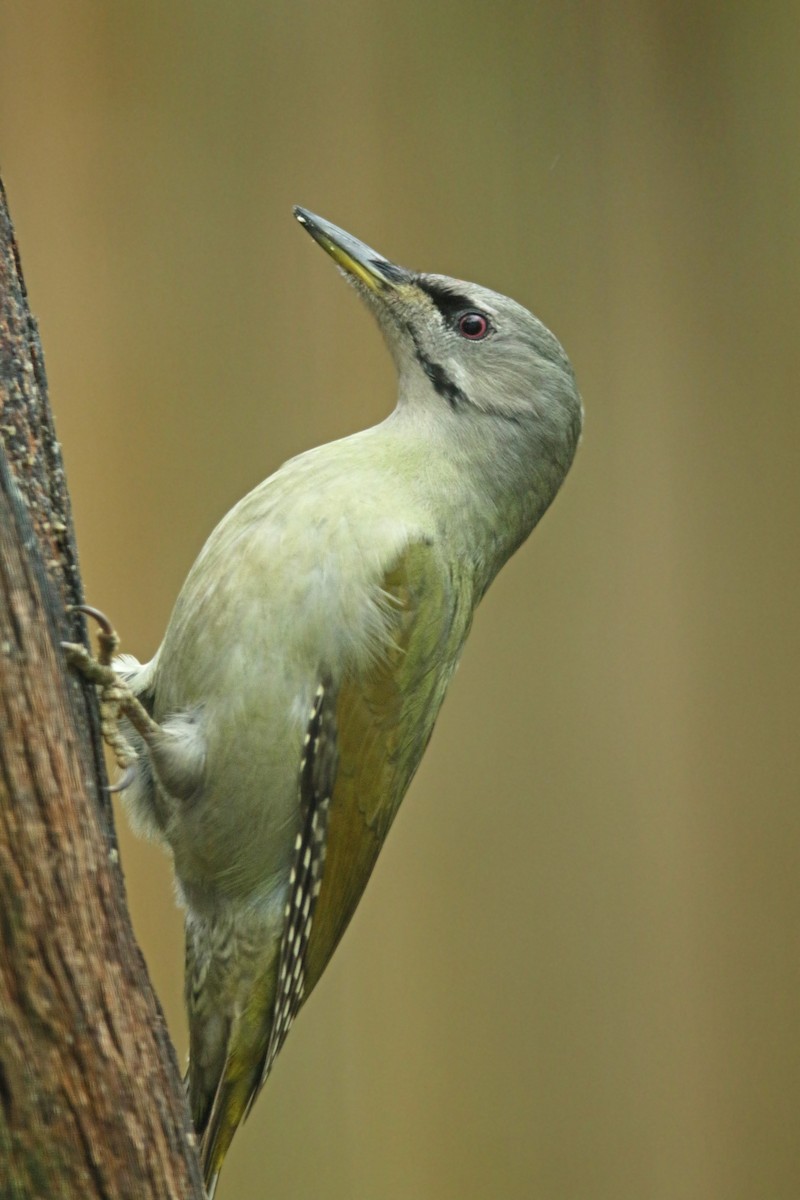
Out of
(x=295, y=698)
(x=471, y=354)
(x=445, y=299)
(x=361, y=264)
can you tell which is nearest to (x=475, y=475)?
(x=471, y=354)

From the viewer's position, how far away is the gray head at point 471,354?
2.40 metres

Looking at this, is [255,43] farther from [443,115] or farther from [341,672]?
[341,672]

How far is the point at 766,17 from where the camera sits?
371 centimetres

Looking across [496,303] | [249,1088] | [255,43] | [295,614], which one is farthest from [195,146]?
[249,1088]

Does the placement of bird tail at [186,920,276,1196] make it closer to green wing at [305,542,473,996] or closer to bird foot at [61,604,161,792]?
green wing at [305,542,473,996]

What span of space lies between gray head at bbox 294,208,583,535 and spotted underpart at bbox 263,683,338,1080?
0.75m

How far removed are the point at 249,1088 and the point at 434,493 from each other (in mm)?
1110

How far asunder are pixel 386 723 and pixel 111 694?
1.65ft

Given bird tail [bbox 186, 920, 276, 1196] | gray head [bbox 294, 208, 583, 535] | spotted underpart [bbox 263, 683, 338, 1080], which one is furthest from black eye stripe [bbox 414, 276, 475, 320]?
bird tail [bbox 186, 920, 276, 1196]

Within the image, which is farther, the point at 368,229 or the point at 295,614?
the point at 368,229

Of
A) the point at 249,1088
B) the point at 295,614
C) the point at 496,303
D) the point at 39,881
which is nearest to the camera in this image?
the point at 39,881

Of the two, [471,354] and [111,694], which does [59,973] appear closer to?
[111,694]

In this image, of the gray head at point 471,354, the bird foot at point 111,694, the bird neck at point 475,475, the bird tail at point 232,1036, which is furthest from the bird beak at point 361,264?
the bird tail at point 232,1036

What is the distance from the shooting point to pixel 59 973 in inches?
47.3
